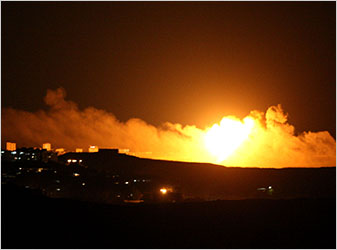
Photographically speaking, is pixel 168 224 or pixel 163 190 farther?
pixel 163 190

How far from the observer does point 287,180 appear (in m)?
38.0

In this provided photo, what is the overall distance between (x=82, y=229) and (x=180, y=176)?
2989 cm

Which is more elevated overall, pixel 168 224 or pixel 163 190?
pixel 163 190

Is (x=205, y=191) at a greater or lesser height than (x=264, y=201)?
greater

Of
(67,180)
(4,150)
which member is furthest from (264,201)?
(4,150)

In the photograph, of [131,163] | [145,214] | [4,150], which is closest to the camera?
[145,214]

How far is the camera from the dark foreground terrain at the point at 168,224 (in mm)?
10367

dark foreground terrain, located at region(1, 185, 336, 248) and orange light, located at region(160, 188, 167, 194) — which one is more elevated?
orange light, located at region(160, 188, 167, 194)

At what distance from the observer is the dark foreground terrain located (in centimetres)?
1037

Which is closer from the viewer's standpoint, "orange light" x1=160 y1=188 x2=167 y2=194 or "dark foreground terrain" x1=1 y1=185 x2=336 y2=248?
"dark foreground terrain" x1=1 y1=185 x2=336 y2=248

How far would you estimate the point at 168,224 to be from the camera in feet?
38.9

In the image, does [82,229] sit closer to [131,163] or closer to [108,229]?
[108,229]

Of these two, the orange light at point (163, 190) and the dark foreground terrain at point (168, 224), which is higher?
the orange light at point (163, 190)

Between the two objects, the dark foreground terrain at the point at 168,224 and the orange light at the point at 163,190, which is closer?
the dark foreground terrain at the point at 168,224
